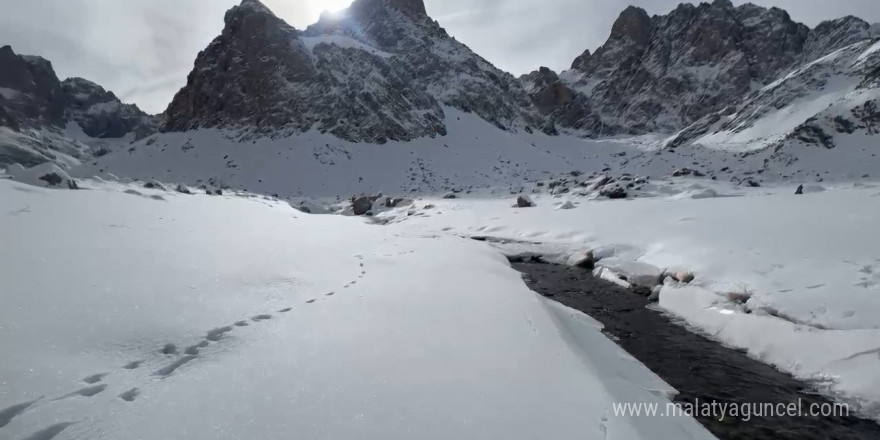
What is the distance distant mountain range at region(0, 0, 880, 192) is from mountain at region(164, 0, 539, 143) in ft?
0.74

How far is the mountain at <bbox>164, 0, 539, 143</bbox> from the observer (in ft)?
164

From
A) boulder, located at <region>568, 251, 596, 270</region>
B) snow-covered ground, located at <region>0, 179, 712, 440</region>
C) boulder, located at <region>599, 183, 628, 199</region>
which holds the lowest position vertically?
boulder, located at <region>568, 251, 596, 270</region>

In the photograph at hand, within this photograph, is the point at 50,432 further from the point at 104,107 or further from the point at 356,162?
the point at 104,107

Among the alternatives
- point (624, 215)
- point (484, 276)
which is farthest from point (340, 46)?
point (484, 276)

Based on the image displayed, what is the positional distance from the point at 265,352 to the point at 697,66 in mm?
96278

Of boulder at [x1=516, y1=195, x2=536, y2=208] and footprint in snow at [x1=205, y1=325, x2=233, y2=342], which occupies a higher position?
boulder at [x1=516, y1=195, x2=536, y2=208]

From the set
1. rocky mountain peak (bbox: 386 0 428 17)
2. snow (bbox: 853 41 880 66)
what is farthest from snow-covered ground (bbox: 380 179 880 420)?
rocky mountain peak (bbox: 386 0 428 17)

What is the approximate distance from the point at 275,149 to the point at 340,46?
23.3m

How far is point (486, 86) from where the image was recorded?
231 feet

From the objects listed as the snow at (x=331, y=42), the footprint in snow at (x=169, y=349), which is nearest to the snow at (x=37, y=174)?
the footprint in snow at (x=169, y=349)

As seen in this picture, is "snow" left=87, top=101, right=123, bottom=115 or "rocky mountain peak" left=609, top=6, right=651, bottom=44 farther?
"snow" left=87, top=101, right=123, bottom=115

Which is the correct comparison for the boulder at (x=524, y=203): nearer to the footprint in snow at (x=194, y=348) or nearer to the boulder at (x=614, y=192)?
the boulder at (x=614, y=192)

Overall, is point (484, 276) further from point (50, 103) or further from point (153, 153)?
point (50, 103)

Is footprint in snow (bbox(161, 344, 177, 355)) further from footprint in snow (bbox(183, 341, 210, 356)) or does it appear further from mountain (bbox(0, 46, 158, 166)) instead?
mountain (bbox(0, 46, 158, 166))
